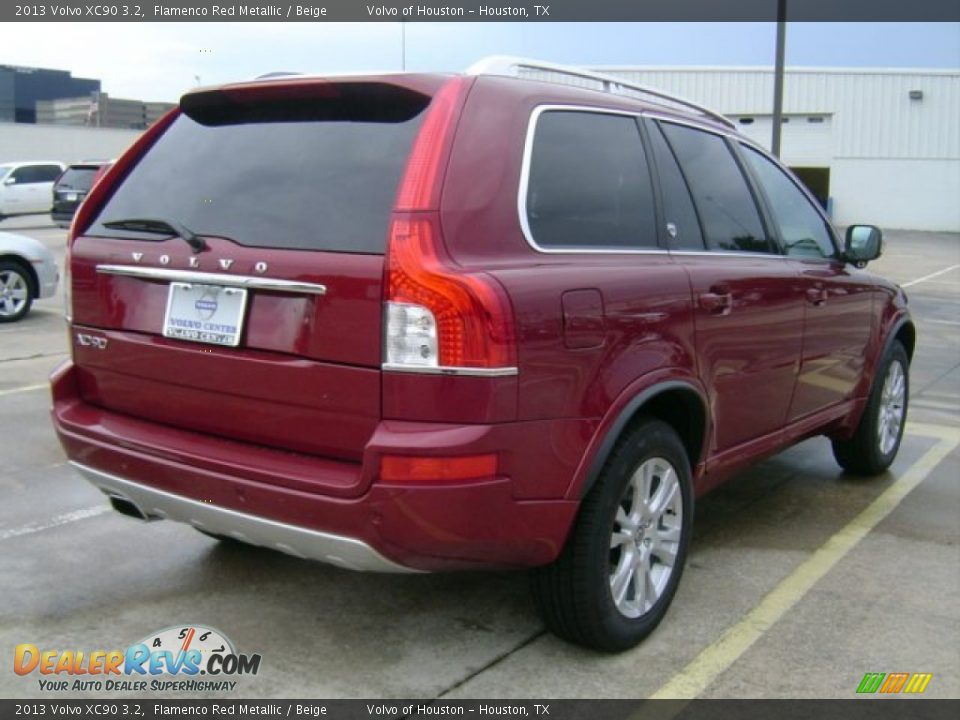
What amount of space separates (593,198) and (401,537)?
4.40ft

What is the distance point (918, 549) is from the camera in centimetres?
455

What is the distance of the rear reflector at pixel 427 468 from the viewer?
2746mm

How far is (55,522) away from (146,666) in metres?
1.57

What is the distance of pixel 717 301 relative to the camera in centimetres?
376

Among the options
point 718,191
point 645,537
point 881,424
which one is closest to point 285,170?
point 645,537

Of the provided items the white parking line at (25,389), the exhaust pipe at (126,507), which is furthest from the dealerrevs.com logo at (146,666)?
the white parking line at (25,389)

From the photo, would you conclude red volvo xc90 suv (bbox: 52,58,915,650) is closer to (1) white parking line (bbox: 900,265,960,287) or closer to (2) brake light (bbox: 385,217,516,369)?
(2) brake light (bbox: 385,217,516,369)

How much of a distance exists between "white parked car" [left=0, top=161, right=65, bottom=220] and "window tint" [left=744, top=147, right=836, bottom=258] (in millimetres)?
27068

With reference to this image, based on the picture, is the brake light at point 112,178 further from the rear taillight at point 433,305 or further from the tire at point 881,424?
the tire at point 881,424

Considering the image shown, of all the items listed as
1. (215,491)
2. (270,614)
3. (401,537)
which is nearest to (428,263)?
Result: (401,537)

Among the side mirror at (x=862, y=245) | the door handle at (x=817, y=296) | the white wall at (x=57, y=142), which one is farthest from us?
the white wall at (x=57, y=142)

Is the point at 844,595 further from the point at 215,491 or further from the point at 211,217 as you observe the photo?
the point at 211,217

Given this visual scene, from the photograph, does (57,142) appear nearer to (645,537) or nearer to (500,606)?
(500,606)

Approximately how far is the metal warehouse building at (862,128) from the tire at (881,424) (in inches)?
1345
